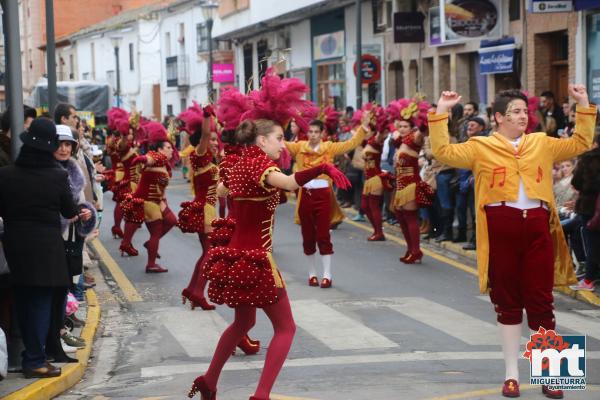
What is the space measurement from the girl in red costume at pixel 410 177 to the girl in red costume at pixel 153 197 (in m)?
2.91

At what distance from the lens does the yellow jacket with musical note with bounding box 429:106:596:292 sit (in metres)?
8.07

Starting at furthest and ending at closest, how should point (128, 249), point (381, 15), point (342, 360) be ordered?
point (381, 15) → point (128, 249) → point (342, 360)

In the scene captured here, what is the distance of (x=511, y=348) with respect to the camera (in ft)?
26.4

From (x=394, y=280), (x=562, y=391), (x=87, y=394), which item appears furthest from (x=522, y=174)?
(x=394, y=280)

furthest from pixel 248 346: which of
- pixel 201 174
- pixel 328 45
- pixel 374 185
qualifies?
pixel 328 45

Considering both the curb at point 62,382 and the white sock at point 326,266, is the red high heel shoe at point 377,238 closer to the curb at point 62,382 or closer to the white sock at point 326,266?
the white sock at point 326,266

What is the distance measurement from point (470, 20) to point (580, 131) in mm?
18210

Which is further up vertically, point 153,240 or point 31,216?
point 31,216

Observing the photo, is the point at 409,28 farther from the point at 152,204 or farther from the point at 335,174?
the point at 335,174

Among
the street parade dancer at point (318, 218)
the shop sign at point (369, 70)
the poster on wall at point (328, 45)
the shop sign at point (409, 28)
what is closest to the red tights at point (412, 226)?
the street parade dancer at point (318, 218)

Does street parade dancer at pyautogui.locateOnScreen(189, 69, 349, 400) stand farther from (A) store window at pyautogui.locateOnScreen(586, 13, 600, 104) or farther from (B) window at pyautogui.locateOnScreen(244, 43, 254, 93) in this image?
(B) window at pyautogui.locateOnScreen(244, 43, 254, 93)

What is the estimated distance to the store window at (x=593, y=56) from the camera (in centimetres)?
2225

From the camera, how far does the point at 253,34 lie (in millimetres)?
46531

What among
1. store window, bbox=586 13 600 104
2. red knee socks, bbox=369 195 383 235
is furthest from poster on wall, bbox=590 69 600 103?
red knee socks, bbox=369 195 383 235
